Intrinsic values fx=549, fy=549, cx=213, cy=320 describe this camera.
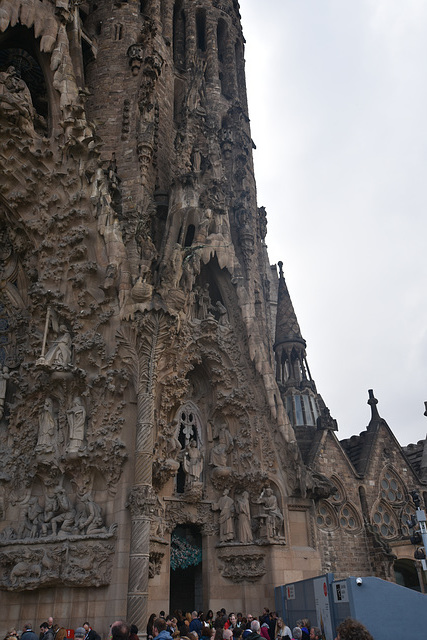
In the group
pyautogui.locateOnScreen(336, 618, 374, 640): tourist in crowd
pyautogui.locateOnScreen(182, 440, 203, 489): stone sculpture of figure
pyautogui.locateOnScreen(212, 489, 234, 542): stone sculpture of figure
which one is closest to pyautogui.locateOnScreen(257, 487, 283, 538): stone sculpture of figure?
pyautogui.locateOnScreen(212, 489, 234, 542): stone sculpture of figure

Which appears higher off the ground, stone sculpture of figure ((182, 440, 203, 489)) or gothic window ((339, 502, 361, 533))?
stone sculpture of figure ((182, 440, 203, 489))

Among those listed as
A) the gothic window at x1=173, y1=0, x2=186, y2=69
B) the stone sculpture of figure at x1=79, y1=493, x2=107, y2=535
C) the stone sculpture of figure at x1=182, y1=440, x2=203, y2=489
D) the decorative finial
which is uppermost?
the gothic window at x1=173, y1=0, x2=186, y2=69

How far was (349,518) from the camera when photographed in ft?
61.1

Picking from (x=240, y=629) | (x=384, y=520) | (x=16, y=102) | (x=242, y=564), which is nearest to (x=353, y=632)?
(x=240, y=629)

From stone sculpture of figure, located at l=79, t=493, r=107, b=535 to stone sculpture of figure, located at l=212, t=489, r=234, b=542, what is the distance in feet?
11.3

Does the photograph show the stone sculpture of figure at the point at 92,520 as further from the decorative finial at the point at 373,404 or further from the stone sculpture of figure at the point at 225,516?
the decorative finial at the point at 373,404

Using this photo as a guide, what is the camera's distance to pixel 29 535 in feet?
37.3

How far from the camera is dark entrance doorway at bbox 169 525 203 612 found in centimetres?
1315

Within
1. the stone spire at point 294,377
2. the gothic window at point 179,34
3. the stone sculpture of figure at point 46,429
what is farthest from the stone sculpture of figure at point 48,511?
the gothic window at point 179,34

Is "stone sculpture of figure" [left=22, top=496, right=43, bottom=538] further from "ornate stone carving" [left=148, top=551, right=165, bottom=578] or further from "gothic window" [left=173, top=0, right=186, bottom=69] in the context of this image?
"gothic window" [left=173, top=0, right=186, bottom=69]

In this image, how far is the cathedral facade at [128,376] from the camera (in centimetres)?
1113

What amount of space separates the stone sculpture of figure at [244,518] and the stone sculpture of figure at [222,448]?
0.92 m

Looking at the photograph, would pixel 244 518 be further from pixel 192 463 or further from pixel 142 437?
pixel 142 437

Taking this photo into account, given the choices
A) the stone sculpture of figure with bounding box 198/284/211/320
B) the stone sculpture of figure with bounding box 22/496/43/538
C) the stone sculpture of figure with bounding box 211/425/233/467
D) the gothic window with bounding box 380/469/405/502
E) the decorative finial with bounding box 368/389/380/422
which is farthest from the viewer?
the decorative finial with bounding box 368/389/380/422
